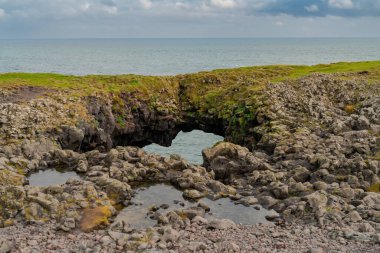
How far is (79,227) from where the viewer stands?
1035 inches

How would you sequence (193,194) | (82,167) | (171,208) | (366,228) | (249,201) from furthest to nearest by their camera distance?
(82,167), (193,194), (249,201), (171,208), (366,228)

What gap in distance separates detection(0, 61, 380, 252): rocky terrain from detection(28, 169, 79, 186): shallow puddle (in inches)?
31.1

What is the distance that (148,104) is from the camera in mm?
62375

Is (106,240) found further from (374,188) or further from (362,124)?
(362,124)

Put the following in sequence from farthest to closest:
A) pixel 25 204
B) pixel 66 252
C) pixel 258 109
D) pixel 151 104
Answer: pixel 151 104 < pixel 258 109 < pixel 25 204 < pixel 66 252

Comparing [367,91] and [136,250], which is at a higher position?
[367,91]

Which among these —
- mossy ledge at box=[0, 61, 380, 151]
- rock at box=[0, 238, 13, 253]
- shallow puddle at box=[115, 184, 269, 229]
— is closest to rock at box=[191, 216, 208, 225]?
shallow puddle at box=[115, 184, 269, 229]

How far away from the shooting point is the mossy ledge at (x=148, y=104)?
164 ft

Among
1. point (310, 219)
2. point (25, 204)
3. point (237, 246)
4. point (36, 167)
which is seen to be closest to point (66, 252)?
point (25, 204)

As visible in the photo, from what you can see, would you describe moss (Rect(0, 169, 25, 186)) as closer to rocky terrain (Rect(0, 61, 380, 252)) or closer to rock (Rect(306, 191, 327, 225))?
rocky terrain (Rect(0, 61, 380, 252))

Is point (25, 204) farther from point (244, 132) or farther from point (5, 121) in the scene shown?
point (244, 132)

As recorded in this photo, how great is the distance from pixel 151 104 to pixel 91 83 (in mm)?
10716

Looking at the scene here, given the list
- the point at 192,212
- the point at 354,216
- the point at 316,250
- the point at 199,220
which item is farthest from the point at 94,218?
the point at 354,216

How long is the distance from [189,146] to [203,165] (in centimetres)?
3098
